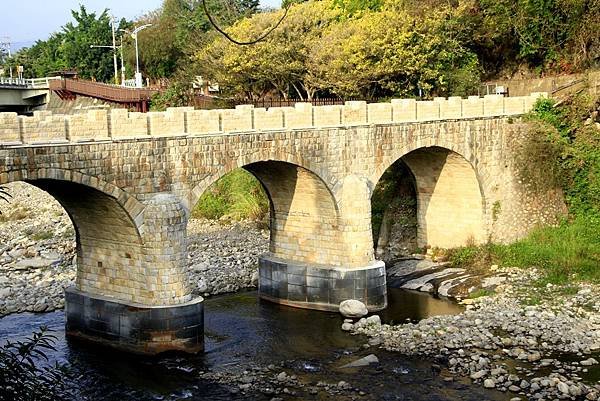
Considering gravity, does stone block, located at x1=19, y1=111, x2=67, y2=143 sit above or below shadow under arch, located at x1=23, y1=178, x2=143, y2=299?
above

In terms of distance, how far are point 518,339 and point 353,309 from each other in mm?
5200

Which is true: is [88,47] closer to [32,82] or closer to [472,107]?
[32,82]

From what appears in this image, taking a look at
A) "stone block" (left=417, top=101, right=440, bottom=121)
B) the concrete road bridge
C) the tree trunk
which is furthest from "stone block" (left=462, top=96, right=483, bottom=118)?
the concrete road bridge

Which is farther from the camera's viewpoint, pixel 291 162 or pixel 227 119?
pixel 291 162

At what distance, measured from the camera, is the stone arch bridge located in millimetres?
19031

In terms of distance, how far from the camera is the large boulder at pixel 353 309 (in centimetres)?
2430

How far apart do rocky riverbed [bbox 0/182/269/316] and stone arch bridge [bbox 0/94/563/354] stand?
2954 millimetres

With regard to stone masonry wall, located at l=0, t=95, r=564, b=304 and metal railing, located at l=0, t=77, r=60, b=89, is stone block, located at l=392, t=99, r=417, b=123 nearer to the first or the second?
stone masonry wall, located at l=0, t=95, r=564, b=304

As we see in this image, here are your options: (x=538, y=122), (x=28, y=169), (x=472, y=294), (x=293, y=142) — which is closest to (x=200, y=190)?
(x=293, y=142)

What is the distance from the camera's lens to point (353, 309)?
24312 mm

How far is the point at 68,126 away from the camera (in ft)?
59.4

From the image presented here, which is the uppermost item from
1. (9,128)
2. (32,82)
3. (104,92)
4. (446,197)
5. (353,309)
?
(32,82)

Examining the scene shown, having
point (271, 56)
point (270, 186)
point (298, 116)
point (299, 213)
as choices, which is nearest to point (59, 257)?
point (270, 186)

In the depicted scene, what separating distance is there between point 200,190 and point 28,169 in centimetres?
514
